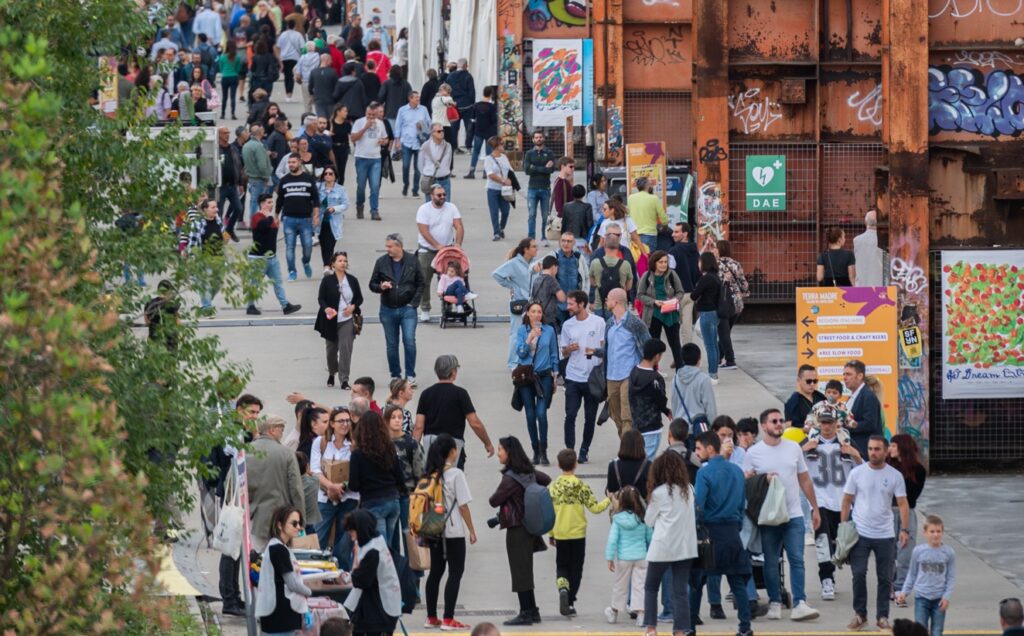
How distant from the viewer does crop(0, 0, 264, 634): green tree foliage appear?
6.06 metres

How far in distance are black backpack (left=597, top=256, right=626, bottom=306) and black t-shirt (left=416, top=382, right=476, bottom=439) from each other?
5.44m

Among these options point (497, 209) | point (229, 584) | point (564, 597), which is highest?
point (497, 209)

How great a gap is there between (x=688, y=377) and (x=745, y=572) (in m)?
2.65

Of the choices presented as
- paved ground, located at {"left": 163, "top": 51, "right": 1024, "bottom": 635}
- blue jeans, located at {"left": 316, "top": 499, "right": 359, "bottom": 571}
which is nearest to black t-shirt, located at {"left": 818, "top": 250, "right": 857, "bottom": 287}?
paved ground, located at {"left": 163, "top": 51, "right": 1024, "bottom": 635}

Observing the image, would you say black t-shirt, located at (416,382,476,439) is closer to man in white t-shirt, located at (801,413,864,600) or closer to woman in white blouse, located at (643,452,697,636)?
woman in white blouse, located at (643,452,697,636)

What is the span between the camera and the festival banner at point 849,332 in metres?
17.3

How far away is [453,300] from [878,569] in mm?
10673

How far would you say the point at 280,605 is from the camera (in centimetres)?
1162

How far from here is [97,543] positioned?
20.5 ft

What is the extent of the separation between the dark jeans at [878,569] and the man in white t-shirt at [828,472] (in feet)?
2.51

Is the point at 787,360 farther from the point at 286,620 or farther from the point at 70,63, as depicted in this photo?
the point at 70,63

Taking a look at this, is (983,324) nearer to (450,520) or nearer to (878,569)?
(878,569)

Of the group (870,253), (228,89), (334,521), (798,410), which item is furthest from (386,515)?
(228,89)

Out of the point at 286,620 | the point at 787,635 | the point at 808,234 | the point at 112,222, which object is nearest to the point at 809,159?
the point at 808,234
